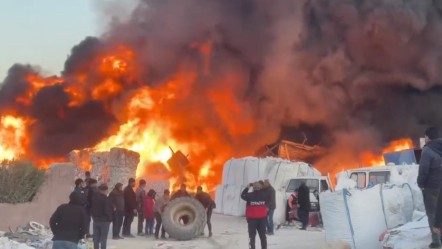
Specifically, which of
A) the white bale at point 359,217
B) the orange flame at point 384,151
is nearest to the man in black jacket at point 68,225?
the white bale at point 359,217

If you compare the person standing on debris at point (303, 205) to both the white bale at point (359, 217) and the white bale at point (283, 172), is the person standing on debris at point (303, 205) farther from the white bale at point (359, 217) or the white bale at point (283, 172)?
the white bale at point (359, 217)

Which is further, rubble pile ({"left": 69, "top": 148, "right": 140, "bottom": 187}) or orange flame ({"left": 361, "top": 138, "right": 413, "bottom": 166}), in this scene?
orange flame ({"left": 361, "top": 138, "right": 413, "bottom": 166})

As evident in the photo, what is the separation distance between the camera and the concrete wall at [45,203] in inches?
487

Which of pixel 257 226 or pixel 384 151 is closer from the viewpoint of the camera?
pixel 257 226

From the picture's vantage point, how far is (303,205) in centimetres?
1631

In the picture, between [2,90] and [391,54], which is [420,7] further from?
[2,90]

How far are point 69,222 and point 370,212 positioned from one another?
5.03 metres

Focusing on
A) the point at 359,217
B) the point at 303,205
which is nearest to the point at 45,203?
the point at 303,205

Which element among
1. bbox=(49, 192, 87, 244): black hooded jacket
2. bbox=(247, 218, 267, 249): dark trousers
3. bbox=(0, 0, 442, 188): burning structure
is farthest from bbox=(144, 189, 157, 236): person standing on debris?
bbox=(0, 0, 442, 188): burning structure

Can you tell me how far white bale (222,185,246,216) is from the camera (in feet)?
68.9

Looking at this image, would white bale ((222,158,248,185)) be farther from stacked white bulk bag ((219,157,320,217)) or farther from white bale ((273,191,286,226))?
white bale ((273,191,286,226))

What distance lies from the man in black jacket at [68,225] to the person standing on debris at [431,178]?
4.28m

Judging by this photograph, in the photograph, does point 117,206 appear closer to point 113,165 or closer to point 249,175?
point 249,175

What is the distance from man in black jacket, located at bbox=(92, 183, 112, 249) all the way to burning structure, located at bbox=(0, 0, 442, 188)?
1649 centimetres
